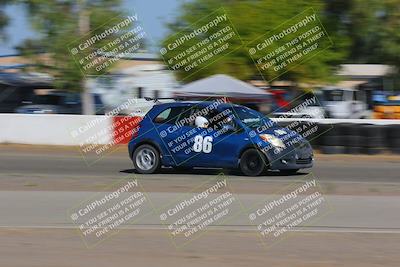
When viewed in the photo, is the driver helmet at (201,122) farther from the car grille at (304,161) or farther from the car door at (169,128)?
the car grille at (304,161)

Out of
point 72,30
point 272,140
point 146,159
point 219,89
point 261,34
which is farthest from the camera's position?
point 261,34

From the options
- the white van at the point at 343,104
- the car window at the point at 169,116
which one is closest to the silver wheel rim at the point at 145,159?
the car window at the point at 169,116

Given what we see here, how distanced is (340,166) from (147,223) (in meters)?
9.78

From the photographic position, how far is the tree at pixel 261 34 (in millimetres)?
34094

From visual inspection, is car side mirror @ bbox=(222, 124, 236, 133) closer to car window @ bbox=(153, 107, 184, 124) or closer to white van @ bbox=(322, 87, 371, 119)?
car window @ bbox=(153, 107, 184, 124)

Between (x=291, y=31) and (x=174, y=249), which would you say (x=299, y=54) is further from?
(x=174, y=249)

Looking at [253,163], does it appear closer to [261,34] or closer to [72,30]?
[72,30]

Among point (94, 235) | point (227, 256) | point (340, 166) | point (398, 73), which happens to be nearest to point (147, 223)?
point (94, 235)

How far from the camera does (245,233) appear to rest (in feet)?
28.8

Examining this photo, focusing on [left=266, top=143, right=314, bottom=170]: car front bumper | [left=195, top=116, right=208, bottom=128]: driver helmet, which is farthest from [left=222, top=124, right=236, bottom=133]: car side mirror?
[left=266, top=143, right=314, bottom=170]: car front bumper

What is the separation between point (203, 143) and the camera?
15336 mm

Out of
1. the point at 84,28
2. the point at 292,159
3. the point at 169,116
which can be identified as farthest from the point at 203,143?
the point at 84,28

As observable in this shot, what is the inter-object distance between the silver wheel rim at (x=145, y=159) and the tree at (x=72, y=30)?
14345 mm

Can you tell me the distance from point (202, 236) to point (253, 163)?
6739 millimetres
